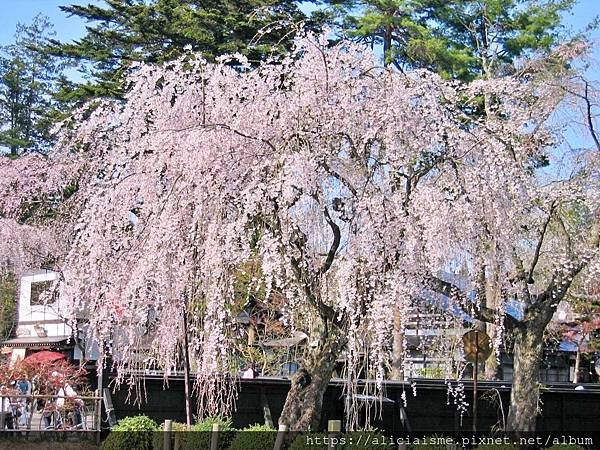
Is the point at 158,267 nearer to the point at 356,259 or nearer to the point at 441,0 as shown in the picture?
the point at 356,259

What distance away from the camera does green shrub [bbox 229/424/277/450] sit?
9859 millimetres

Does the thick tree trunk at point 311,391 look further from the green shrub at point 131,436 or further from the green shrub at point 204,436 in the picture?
the green shrub at point 131,436

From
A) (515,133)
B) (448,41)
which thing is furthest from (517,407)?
(448,41)

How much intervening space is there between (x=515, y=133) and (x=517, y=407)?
12.7ft

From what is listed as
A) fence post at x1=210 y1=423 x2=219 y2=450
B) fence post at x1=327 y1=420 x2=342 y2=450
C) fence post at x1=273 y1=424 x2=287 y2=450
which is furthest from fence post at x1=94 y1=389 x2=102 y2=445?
fence post at x1=327 y1=420 x2=342 y2=450

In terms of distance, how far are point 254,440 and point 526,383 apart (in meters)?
4.01

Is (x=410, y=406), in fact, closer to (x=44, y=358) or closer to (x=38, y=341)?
(x=44, y=358)

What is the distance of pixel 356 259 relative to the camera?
9070 millimetres

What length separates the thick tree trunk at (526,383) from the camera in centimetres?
1116

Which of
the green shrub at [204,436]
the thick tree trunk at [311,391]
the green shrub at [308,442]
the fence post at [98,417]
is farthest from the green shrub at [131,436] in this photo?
the green shrub at [308,442]

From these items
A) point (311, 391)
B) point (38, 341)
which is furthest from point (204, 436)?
point (38, 341)

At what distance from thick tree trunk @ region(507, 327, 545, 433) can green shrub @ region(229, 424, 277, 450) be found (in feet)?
11.7

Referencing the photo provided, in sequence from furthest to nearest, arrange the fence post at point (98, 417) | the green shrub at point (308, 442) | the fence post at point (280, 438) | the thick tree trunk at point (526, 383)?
the fence post at point (98, 417)
the thick tree trunk at point (526, 383)
the fence post at point (280, 438)
the green shrub at point (308, 442)

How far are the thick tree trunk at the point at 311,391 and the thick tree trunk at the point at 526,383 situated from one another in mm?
2996
